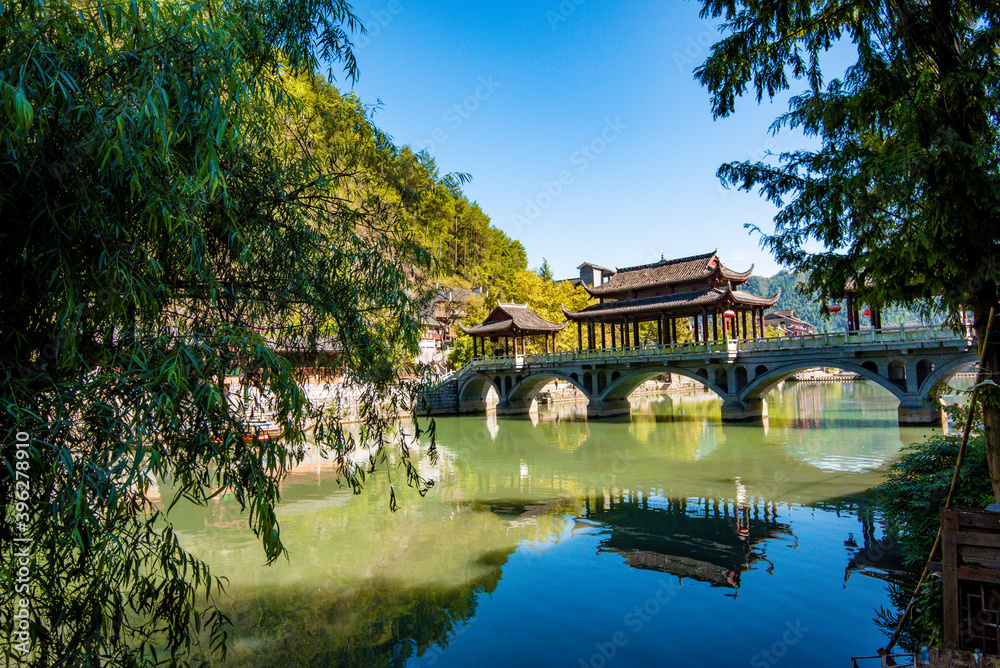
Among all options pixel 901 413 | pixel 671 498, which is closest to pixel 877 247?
pixel 671 498

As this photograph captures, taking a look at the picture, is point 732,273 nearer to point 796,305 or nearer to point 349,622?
point 349,622

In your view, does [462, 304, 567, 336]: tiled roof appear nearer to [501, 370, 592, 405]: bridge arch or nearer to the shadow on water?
[501, 370, 592, 405]: bridge arch

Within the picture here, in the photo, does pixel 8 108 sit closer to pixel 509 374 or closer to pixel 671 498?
pixel 671 498

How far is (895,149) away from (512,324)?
953 inches

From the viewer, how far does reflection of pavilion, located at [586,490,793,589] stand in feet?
26.7

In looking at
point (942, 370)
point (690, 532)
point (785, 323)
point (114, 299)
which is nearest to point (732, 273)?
point (942, 370)

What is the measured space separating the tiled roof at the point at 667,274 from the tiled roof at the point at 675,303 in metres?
0.64

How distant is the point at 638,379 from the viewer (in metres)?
27.6

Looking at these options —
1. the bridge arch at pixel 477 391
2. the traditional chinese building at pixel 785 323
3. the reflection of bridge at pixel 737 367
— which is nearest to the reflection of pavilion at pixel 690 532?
the reflection of bridge at pixel 737 367

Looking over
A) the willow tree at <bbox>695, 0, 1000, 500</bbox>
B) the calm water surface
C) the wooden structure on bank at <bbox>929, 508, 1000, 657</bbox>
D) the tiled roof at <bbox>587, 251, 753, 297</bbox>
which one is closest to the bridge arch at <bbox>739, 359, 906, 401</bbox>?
the calm water surface

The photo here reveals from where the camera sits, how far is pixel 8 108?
2.63 m

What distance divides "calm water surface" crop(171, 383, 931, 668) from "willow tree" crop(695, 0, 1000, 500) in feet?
9.74

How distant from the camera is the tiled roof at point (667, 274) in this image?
25.9m

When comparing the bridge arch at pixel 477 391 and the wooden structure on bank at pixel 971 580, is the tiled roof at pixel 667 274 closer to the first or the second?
the bridge arch at pixel 477 391
